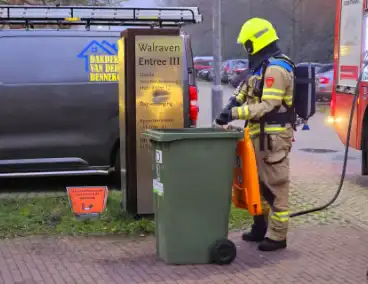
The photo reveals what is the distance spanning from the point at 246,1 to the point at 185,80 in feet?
179

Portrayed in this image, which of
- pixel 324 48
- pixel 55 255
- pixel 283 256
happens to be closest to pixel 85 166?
pixel 55 255

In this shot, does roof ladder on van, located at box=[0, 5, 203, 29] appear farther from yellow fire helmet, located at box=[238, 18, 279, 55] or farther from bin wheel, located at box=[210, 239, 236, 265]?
bin wheel, located at box=[210, 239, 236, 265]

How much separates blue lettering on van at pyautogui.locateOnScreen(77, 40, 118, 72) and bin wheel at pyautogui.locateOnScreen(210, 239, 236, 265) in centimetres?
345

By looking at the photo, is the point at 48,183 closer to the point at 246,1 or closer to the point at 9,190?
the point at 9,190

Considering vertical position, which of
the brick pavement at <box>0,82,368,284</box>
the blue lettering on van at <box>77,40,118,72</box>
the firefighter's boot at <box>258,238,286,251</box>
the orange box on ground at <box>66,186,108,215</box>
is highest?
the blue lettering on van at <box>77,40,118,72</box>

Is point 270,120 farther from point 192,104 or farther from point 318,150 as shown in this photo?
point 318,150

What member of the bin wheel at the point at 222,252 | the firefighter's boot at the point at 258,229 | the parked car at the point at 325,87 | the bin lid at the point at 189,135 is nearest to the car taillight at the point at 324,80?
the parked car at the point at 325,87

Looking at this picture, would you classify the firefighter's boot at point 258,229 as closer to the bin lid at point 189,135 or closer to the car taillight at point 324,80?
the bin lid at point 189,135

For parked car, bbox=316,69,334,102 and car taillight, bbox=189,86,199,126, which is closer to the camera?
car taillight, bbox=189,86,199,126

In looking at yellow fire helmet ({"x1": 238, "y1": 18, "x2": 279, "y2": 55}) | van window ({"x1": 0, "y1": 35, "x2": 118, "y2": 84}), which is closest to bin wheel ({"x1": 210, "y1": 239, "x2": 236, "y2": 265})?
yellow fire helmet ({"x1": 238, "y1": 18, "x2": 279, "y2": 55})

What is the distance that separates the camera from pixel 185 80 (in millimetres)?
7367

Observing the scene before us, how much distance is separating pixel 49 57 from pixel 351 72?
4.08 meters

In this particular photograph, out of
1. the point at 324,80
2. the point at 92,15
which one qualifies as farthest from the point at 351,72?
the point at 324,80

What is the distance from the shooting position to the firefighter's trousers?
5.42 metres
